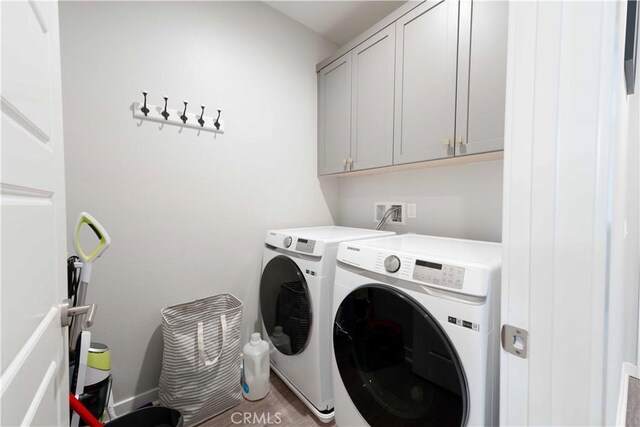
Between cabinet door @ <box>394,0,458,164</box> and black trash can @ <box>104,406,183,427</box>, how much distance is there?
176 cm

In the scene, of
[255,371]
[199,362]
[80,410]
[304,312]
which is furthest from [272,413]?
[80,410]

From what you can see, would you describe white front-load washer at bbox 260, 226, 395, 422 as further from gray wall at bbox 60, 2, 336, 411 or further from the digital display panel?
the digital display panel

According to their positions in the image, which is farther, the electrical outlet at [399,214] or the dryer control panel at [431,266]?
the electrical outlet at [399,214]

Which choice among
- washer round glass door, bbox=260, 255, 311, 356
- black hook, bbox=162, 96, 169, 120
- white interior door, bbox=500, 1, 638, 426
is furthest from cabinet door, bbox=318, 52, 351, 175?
white interior door, bbox=500, 1, 638, 426

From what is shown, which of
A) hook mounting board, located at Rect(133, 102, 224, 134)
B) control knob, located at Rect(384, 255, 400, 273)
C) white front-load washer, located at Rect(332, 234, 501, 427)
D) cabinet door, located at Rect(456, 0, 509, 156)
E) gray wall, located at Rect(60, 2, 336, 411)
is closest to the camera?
white front-load washer, located at Rect(332, 234, 501, 427)

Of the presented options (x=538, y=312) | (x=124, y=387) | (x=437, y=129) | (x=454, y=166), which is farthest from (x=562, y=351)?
(x=124, y=387)

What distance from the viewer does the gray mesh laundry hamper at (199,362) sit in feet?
4.29

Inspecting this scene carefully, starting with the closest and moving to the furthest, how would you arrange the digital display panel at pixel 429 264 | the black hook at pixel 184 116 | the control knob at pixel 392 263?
the digital display panel at pixel 429 264 < the control knob at pixel 392 263 < the black hook at pixel 184 116

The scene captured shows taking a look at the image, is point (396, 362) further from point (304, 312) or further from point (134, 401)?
point (134, 401)

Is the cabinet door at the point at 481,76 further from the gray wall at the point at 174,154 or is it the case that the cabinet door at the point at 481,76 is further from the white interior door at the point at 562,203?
the gray wall at the point at 174,154

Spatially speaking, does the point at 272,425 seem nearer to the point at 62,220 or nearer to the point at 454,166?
the point at 62,220

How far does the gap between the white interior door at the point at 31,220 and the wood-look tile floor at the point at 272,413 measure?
3.17 feet

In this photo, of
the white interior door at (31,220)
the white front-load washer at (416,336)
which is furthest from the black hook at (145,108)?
the white front-load washer at (416,336)

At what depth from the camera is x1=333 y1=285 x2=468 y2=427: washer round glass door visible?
0.82m
